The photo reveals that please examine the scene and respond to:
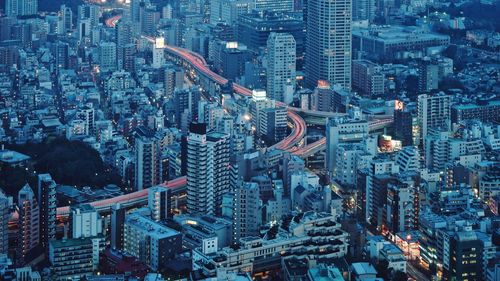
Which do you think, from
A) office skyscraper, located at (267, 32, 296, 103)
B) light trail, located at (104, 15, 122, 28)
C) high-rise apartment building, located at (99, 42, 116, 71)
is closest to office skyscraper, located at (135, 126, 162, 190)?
office skyscraper, located at (267, 32, 296, 103)

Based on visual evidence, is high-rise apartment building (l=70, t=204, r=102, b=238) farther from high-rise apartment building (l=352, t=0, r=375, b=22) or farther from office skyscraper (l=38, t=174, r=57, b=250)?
high-rise apartment building (l=352, t=0, r=375, b=22)

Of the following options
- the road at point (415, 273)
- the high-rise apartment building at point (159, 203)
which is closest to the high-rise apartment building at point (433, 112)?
the high-rise apartment building at point (159, 203)

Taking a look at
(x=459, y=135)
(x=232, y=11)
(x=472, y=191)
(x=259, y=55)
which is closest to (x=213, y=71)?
(x=259, y=55)

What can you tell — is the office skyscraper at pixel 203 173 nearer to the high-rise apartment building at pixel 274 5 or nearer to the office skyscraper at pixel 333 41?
the office skyscraper at pixel 333 41

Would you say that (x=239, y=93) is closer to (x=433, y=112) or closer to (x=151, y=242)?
(x=433, y=112)

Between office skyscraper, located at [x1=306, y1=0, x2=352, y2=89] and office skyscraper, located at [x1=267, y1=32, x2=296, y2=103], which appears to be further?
office skyscraper, located at [x1=306, y1=0, x2=352, y2=89]

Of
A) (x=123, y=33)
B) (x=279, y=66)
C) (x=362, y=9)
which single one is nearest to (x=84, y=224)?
(x=279, y=66)
